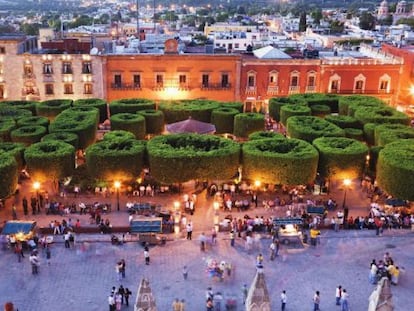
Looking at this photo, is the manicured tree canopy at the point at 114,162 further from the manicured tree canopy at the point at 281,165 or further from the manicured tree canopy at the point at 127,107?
the manicured tree canopy at the point at 127,107

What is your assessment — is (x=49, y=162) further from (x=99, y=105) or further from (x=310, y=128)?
(x=310, y=128)

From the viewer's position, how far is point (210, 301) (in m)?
26.9

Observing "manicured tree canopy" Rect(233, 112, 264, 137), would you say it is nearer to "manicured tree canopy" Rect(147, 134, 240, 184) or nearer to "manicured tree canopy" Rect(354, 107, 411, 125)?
"manicured tree canopy" Rect(354, 107, 411, 125)

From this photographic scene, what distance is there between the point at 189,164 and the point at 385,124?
68.3 ft

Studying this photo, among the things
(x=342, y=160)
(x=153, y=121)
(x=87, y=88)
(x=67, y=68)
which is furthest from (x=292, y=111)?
(x=67, y=68)

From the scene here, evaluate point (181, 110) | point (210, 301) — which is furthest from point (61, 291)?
point (181, 110)

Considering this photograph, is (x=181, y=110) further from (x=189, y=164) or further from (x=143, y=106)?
(x=189, y=164)

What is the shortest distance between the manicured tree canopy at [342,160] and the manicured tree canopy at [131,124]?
713 inches

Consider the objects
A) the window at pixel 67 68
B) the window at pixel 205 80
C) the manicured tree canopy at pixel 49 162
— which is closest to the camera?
the manicured tree canopy at pixel 49 162

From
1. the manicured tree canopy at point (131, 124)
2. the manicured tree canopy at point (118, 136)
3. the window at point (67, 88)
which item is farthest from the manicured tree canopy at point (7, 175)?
the window at point (67, 88)

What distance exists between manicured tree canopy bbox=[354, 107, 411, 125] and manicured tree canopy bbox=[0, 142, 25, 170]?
32.2 m

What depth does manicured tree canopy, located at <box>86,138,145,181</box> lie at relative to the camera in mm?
39750

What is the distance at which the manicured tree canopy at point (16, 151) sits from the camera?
39688 millimetres

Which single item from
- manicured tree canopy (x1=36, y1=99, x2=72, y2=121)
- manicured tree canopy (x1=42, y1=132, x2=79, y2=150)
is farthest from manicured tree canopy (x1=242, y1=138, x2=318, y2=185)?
manicured tree canopy (x1=36, y1=99, x2=72, y2=121)
